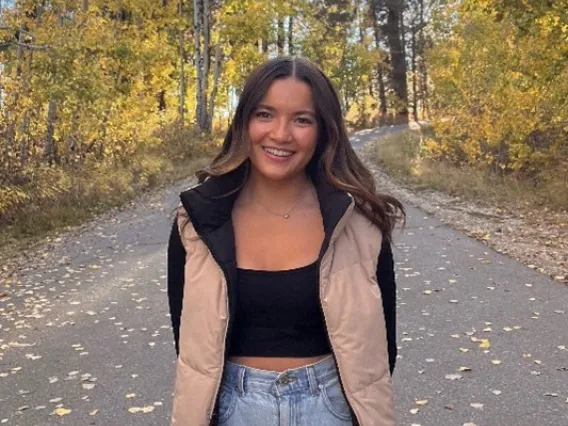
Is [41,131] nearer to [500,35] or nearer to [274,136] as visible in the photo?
[500,35]

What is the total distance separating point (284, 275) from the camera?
2146 mm

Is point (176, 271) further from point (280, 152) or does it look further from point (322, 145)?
point (322, 145)

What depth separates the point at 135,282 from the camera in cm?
887

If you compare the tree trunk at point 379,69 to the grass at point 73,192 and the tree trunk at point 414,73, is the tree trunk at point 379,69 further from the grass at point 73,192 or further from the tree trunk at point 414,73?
the grass at point 73,192

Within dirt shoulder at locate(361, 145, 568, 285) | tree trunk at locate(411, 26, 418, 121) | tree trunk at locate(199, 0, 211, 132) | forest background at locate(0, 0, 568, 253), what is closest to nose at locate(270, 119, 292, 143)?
forest background at locate(0, 0, 568, 253)

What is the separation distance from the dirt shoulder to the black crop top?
264 inches

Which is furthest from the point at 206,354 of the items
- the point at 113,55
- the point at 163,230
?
the point at 113,55

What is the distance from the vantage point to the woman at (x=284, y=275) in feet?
6.84

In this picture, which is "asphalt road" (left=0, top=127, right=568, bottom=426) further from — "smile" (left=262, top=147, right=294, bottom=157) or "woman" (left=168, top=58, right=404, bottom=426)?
"smile" (left=262, top=147, right=294, bottom=157)

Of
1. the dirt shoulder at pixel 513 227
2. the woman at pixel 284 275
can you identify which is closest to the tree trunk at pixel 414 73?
the dirt shoulder at pixel 513 227

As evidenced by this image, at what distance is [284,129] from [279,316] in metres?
0.56

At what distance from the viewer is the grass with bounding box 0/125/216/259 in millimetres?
12453

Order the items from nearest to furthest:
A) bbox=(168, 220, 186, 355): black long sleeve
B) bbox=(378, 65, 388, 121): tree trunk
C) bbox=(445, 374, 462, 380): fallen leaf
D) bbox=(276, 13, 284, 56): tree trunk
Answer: bbox=(168, 220, 186, 355): black long sleeve
bbox=(445, 374, 462, 380): fallen leaf
bbox=(276, 13, 284, 56): tree trunk
bbox=(378, 65, 388, 121): tree trunk

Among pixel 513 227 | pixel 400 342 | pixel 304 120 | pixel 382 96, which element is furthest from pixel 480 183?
pixel 382 96
